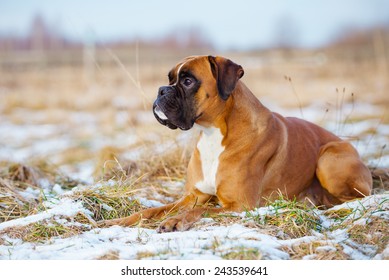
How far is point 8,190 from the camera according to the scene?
495cm

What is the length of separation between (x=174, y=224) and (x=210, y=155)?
772mm

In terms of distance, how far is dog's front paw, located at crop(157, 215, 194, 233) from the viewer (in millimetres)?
3965

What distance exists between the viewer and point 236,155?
175 inches

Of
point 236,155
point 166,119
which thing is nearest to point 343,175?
point 236,155

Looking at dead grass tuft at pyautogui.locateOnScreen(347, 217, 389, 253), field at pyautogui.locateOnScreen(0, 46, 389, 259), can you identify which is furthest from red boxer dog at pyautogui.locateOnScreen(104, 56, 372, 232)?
dead grass tuft at pyautogui.locateOnScreen(347, 217, 389, 253)

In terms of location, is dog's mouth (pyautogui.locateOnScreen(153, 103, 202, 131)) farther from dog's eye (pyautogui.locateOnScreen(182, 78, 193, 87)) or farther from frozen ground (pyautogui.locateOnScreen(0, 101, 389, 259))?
frozen ground (pyautogui.locateOnScreen(0, 101, 389, 259))

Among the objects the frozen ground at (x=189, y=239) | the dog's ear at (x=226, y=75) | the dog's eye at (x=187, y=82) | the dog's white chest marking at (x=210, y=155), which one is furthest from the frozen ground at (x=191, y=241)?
the dog's eye at (x=187, y=82)

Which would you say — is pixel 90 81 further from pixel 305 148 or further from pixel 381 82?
pixel 305 148

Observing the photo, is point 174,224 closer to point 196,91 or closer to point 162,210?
point 162,210

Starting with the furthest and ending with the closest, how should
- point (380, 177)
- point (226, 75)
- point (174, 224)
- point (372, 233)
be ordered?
point (380, 177) → point (226, 75) → point (174, 224) → point (372, 233)

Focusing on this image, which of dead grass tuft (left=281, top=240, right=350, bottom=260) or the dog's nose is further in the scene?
the dog's nose

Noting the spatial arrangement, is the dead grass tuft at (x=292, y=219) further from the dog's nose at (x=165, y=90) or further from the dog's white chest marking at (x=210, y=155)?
the dog's nose at (x=165, y=90)

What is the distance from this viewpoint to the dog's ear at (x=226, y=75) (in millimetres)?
4250
